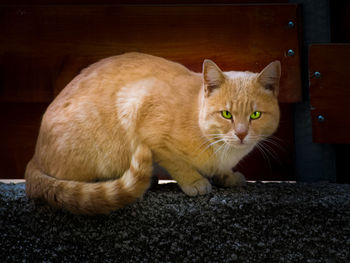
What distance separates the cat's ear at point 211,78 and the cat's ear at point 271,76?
0.18 meters

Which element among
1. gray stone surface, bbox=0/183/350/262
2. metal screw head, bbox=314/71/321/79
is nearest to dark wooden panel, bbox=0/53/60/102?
gray stone surface, bbox=0/183/350/262

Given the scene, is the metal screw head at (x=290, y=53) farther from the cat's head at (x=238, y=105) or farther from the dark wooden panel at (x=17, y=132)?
the dark wooden panel at (x=17, y=132)

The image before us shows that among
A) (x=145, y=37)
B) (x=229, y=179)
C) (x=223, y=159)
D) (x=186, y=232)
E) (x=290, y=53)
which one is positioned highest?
(x=145, y=37)

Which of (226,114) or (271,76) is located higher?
(271,76)

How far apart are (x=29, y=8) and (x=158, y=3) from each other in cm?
72

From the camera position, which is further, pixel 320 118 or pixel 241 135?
pixel 320 118

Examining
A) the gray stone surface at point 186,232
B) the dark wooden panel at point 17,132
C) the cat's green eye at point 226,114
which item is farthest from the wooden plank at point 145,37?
the gray stone surface at point 186,232

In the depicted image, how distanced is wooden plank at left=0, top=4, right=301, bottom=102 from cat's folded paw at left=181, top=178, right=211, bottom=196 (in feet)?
2.36

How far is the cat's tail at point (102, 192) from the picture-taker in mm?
1409

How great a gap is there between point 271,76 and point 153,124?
1.93 ft

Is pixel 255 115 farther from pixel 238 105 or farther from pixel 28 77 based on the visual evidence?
pixel 28 77

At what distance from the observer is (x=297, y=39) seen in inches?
78.0

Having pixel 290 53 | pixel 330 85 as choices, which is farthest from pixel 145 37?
pixel 330 85

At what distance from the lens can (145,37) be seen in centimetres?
201
